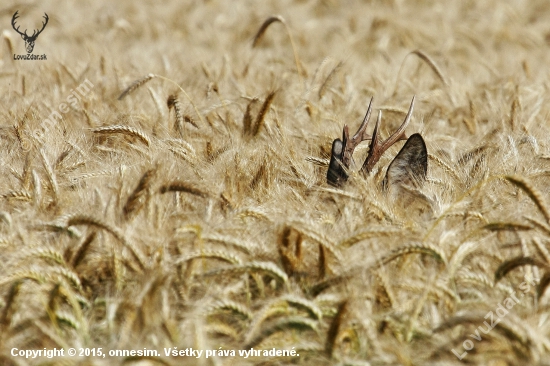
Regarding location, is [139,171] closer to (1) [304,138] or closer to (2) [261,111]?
(2) [261,111]

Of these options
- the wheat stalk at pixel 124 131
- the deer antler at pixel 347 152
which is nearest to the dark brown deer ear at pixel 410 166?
the deer antler at pixel 347 152

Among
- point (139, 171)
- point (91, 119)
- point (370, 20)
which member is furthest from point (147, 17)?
point (139, 171)

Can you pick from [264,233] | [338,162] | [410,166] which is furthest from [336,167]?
[264,233]

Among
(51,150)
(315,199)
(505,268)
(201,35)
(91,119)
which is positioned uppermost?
(201,35)

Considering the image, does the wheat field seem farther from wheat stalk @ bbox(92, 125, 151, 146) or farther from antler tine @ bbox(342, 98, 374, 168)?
antler tine @ bbox(342, 98, 374, 168)

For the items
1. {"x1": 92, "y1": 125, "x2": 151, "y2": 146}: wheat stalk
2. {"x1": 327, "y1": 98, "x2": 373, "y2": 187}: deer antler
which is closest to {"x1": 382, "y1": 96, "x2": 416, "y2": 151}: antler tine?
{"x1": 327, "y1": 98, "x2": 373, "y2": 187}: deer antler

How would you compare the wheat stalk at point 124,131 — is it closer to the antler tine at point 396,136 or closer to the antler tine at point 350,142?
the antler tine at point 350,142
